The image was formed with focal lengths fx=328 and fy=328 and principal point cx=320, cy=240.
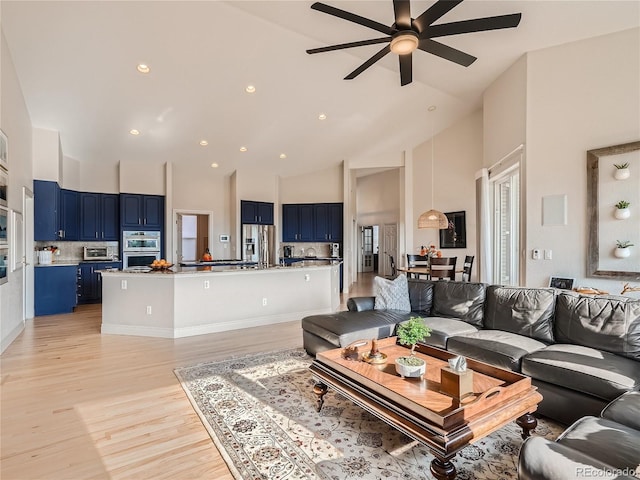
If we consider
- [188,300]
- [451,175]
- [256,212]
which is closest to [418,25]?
[188,300]

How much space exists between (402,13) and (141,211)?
6955mm

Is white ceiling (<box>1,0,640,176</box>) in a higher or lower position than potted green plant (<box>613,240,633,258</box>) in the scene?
higher

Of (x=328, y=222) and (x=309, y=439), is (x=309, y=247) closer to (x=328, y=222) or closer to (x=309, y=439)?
(x=328, y=222)

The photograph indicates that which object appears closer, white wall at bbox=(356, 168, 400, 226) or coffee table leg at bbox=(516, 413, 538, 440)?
coffee table leg at bbox=(516, 413, 538, 440)

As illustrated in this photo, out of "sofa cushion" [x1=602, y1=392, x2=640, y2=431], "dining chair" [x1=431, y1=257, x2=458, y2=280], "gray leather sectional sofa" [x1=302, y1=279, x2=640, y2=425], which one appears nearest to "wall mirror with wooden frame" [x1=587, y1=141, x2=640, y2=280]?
"gray leather sectional sofa" [x1=302, y1=279, x2=640, y2=425]

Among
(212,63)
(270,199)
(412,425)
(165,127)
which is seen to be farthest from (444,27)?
(270,199)

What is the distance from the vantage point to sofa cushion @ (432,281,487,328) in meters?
3.49

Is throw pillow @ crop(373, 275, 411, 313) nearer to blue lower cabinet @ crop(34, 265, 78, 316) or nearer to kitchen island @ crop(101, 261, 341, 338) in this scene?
kitchen island @ crop(101, 261, 341, 338)

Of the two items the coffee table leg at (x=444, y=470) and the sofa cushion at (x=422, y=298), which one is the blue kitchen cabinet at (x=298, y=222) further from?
the coffee table leg at (x=444, y=470)

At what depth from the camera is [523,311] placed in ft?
10.0

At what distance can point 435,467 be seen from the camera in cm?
161

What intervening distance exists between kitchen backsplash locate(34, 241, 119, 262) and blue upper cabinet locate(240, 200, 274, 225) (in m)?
2.95

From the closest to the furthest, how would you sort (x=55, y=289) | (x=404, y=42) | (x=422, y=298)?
(x=404, y=42), (x=422, y=298), (x=55, y=289)

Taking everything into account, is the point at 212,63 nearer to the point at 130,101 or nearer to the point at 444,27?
the point at 130,101
